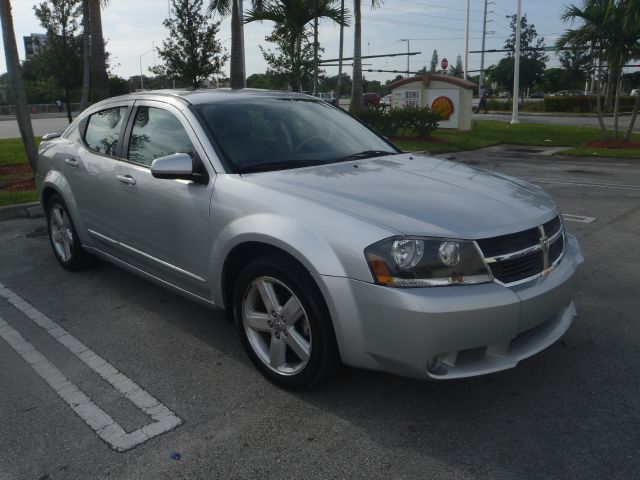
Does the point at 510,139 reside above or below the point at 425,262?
below

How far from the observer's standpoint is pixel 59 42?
21.5m

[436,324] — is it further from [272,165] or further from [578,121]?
[578,121]

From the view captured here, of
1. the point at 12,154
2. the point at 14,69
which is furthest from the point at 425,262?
the point at 12,154

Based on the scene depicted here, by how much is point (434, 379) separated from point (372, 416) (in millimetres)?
462

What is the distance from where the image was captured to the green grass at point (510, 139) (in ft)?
53.2

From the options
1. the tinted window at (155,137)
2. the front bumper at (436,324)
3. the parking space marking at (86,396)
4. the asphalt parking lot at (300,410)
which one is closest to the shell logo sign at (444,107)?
the asphalt parking lot at (300,410)

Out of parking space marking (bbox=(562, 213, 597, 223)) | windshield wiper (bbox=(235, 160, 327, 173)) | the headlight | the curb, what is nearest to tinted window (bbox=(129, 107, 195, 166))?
windshield wiper (bbox=(235, 160, 327, 173))

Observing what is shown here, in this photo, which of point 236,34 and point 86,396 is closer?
point 86,396

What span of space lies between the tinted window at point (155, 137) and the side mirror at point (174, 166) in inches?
9.2

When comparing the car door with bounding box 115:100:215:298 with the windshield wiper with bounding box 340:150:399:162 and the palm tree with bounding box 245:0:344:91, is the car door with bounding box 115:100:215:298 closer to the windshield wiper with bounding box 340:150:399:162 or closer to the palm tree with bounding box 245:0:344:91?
the windshield wiper with bounding box 340:150:399:162

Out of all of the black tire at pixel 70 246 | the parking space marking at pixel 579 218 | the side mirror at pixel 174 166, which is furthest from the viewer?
the parking space marking at pixel 579 218

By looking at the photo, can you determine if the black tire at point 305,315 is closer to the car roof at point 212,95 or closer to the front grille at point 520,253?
the front grille at point 520,253

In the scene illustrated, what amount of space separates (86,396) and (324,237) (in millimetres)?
1632

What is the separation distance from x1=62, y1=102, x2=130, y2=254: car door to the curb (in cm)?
328
